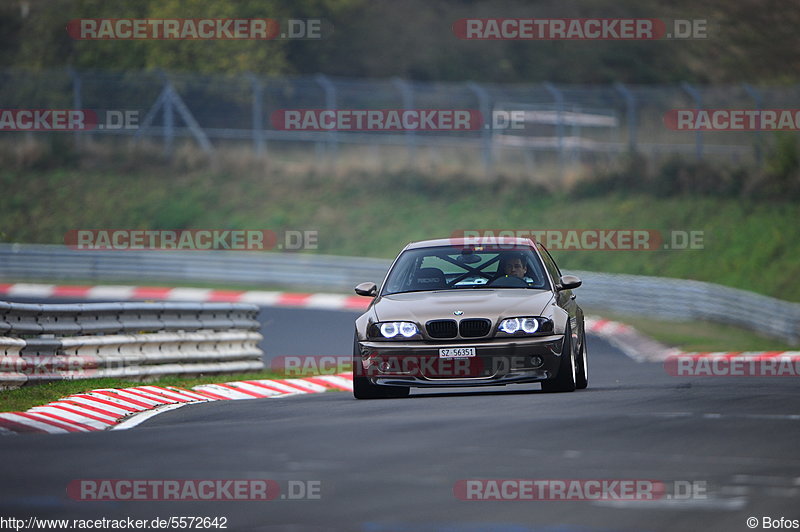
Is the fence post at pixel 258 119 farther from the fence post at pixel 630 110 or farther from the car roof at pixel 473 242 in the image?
the car roof at pixel 473 242

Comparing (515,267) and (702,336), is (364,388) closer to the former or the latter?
(515,267)

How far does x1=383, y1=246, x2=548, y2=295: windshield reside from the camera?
14.0m

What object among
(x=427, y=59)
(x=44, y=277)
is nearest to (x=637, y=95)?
(x=44, y=277)

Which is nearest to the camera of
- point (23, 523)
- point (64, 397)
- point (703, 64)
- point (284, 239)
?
point (23, 523)

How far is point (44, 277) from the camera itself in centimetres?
3909

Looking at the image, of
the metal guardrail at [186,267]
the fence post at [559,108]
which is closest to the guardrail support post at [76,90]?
the metal guardrail at [186,267]

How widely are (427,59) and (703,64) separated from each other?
1251cm

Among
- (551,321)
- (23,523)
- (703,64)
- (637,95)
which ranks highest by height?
(703,64)

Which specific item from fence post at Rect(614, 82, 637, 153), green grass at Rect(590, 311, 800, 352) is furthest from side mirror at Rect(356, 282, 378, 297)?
fence post at Rect(614, 82, 637, 153)

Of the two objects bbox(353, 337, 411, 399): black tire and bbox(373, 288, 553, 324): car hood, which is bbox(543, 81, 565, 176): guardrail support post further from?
bbox(353, 337, 411, 399): black tire

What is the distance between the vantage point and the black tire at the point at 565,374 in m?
13.1

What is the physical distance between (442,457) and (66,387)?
717 centimetres

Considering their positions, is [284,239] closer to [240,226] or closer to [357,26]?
[240,226]

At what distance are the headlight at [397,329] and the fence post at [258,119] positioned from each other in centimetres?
3049
